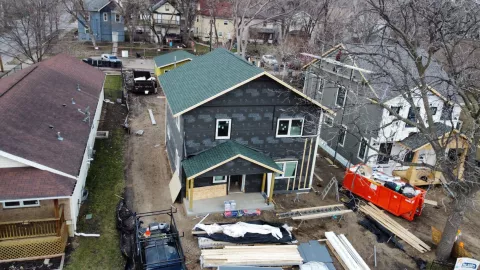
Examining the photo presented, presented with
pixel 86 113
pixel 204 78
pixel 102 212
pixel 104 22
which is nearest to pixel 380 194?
pixel 204 78

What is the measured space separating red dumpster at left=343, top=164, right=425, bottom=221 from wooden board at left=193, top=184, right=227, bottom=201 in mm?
7165

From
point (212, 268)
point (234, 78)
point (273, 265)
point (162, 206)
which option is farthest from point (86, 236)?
point (234, 78)

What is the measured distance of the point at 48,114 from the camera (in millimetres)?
21219

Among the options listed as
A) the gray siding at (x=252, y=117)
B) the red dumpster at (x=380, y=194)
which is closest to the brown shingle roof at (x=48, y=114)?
the gray siding at (x=252, y=117)

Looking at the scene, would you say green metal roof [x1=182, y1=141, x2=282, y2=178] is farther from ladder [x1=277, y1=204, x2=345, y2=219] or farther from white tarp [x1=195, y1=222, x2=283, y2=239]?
white tarp [x1=195, y1=222, x2=283, y2=239]

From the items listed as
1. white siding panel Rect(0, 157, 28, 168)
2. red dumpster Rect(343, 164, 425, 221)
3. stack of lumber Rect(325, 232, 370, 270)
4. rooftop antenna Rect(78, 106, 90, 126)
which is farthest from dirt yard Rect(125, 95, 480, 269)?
white siding panel Rect(0, 157, 28, 168)

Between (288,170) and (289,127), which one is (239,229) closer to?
(288,170)

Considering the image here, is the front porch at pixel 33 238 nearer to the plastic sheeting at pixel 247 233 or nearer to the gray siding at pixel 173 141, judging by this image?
the plastic sheeting at pixel 247 233

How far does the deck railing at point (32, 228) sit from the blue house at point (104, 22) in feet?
159

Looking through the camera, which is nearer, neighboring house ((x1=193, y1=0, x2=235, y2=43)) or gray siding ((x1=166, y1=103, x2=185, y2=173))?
gray siding ((x1=166, y1=103, x2=185, y2=173))

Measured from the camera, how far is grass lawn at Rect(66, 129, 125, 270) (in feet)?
51.6

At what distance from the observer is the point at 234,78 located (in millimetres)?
19469

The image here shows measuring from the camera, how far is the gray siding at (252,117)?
1891 cm

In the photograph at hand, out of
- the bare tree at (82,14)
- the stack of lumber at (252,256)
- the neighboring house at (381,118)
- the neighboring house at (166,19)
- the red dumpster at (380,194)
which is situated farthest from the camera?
the neighboring house at (166,19)
